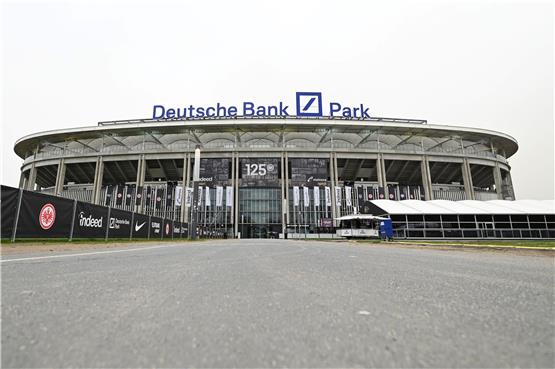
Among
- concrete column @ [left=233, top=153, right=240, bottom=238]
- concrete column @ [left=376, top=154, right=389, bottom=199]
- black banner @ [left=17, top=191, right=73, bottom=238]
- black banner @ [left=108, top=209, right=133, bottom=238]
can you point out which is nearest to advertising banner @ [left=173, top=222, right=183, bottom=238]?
black banner @ [left=108, top=209, right=133, bottom=238]

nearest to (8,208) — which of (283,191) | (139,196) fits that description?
(139,196)

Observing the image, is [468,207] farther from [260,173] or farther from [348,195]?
[260,173]

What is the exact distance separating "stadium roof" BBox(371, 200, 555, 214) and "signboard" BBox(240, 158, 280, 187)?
1700 cm

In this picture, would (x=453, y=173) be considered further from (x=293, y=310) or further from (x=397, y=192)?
(x=293, y=310)

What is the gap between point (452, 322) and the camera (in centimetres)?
123

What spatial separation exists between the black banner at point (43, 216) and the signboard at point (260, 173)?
104 ft

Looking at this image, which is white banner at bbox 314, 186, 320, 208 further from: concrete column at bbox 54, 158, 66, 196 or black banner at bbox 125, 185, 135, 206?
concrete column at bbox 54, 158, 66, 196

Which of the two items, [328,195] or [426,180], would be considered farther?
[426,180]

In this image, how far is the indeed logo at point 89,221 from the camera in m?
10.8

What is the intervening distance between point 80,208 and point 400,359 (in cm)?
1273

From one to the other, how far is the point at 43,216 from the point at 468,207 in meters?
31.8

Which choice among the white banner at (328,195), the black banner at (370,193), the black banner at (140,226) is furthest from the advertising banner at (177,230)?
the black banner at (370,193)

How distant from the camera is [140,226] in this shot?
15922 mm

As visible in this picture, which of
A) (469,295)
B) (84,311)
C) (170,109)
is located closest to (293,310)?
(84,311)
